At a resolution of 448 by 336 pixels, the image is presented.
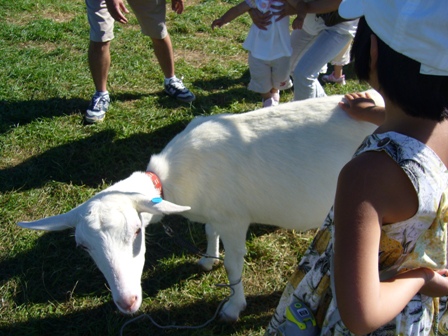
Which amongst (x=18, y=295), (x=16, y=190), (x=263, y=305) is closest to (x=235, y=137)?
(x=263, y=305)

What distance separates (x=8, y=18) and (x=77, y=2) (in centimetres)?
130

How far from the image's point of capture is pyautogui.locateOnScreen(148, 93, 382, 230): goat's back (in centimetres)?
308

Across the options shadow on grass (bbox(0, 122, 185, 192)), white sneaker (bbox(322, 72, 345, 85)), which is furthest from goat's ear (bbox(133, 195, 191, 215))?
white sneaker (bbox(322, 72, 345, 85))

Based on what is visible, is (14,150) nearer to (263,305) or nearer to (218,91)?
(218,91)

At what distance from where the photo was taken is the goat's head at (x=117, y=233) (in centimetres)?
259

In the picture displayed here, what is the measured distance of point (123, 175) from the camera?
15.9 feet

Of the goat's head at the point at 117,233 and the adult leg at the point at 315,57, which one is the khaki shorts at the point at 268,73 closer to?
the adult leg at the point at 315,57

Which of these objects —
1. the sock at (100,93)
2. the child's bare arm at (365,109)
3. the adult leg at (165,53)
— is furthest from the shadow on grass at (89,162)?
the child's bare arm at (365,109)

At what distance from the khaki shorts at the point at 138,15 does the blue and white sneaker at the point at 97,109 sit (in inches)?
28.0

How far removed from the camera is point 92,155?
5031mm

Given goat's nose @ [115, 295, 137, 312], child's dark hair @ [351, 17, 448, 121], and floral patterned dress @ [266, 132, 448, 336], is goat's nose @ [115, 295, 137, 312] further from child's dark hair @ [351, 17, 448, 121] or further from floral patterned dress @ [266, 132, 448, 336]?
child's dark hair @ [351, 17, 448, 121]

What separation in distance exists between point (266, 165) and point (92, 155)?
2.62m

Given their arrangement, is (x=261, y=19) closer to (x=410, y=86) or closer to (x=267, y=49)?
(x=267, y=49)

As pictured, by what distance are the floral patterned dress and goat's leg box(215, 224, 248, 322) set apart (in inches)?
48.7
